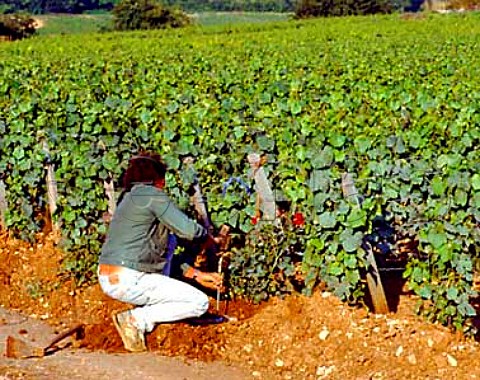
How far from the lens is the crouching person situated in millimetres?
7164

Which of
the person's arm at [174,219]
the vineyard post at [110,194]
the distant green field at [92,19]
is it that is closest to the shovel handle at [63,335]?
the person's arm at [174,219]

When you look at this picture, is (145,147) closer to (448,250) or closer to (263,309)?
(263,309)

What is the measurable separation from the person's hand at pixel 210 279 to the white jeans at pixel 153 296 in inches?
10.1

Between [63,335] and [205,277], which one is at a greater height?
[205,277]

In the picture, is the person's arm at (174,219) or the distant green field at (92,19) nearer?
the person's arm at (174,219)

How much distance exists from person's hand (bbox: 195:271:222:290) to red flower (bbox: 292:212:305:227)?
2.17ft

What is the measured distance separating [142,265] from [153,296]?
0.22 meters

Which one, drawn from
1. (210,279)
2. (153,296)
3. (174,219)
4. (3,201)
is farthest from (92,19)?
(174,219)

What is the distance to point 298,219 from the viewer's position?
298 inches

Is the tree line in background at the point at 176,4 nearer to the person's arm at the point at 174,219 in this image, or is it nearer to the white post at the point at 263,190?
the white post at the point at 263,190

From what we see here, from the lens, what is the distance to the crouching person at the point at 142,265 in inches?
282

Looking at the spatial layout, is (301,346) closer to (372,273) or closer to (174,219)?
(372,273)

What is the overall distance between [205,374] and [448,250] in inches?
69.8

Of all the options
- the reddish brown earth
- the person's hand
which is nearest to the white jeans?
the reddish brown earth
